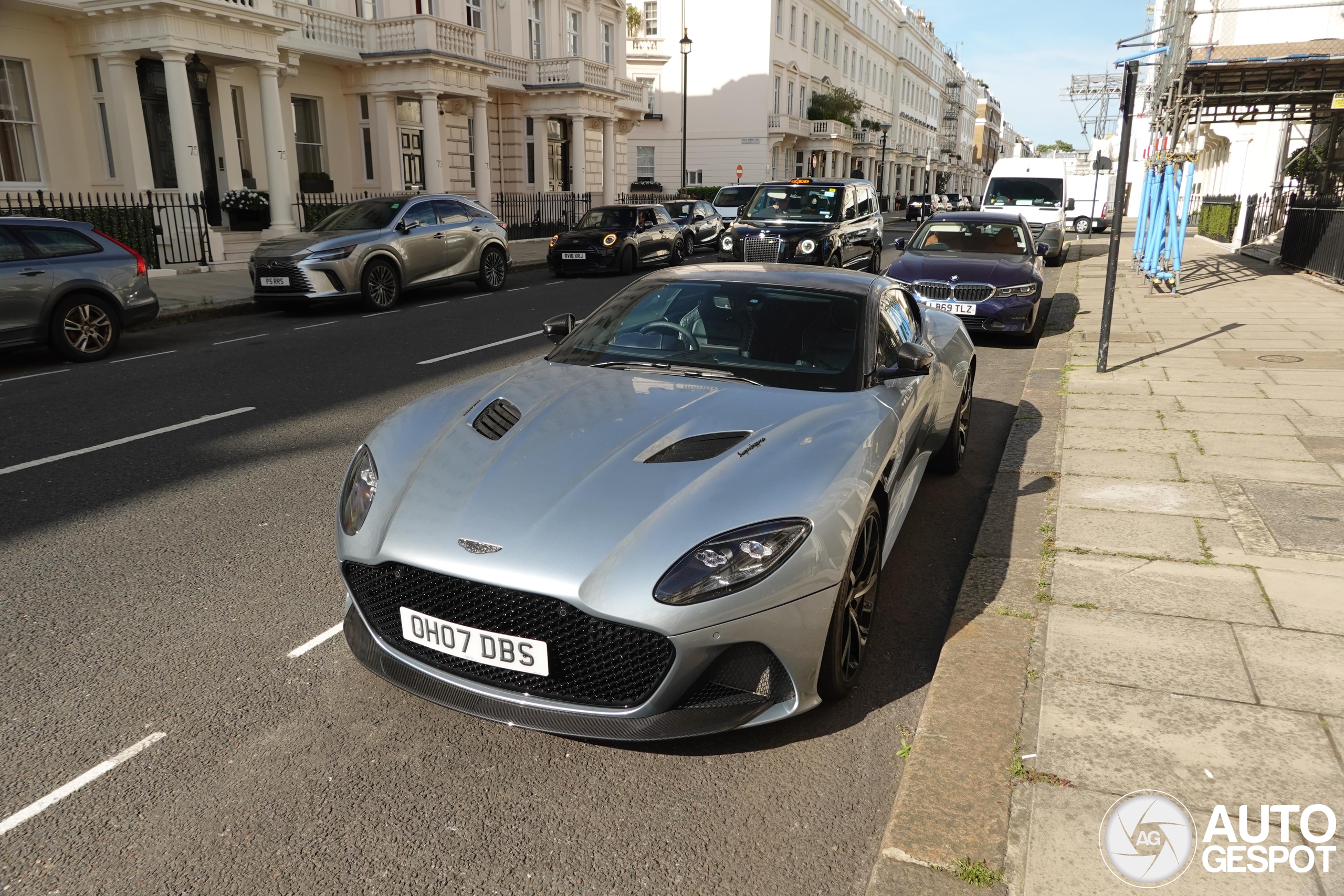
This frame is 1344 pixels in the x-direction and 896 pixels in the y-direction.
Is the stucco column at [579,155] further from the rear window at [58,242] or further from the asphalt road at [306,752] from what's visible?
the asphalt road at [306,752]

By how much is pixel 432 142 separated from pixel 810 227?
14.3 m

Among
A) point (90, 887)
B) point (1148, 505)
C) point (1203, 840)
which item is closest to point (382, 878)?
point (90, 887)

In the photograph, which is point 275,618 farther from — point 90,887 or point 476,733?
point 90,887

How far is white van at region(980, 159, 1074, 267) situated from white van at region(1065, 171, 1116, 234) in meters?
7.56

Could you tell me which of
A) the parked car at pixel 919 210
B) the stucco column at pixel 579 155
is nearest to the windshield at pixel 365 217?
the stucco column at pixel 579 155

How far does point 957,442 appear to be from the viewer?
5.89 meters

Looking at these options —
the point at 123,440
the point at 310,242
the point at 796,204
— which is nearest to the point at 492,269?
the point at 310,242

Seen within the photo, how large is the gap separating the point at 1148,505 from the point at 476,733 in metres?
3.91

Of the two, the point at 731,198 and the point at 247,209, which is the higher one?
the point at 731,198

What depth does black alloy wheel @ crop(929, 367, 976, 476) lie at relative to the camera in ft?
18.8

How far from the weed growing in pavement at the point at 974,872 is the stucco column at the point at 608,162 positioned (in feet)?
115

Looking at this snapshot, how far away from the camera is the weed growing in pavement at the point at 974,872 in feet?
7.75

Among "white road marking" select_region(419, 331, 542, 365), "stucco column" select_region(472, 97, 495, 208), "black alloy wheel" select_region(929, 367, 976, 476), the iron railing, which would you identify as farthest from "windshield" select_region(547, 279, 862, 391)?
"stucco column" select_region(472, 97, 495, 208)

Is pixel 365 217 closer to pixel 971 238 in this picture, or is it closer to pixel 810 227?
pixel 810 227
